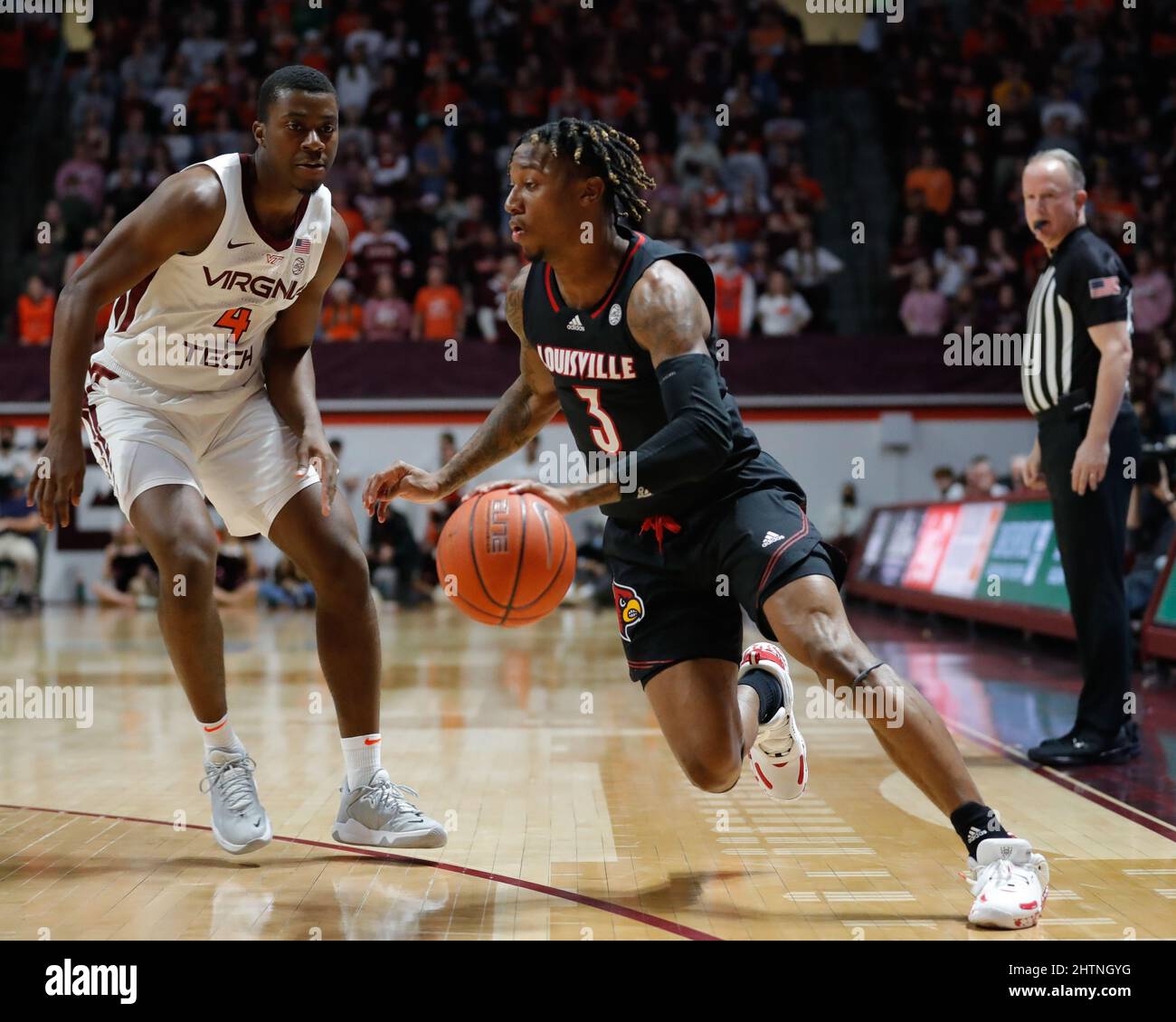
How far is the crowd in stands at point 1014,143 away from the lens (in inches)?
581

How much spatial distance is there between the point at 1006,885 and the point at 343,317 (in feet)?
43.1

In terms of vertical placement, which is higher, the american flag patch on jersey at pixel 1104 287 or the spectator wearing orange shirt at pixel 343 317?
the spectator wearing orange shirt at pixel 343 317

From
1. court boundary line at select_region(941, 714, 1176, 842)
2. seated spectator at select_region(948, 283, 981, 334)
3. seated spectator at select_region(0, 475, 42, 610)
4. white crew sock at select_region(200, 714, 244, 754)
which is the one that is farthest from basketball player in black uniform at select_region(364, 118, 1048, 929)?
seated spectator at select_region(0, 475, 42, 610)

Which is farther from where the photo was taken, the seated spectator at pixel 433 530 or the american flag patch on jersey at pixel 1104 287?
the seated spectator at pixel 433 530

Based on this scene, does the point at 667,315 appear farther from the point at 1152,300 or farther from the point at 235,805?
the point at 1152,300

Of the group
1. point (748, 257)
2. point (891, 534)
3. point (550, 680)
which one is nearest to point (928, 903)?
point (550, 680)

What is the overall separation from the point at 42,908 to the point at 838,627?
6.45ft

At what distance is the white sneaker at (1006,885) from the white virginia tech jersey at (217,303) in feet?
7.85

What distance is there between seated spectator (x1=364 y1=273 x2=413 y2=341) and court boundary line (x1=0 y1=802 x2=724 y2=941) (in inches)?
436

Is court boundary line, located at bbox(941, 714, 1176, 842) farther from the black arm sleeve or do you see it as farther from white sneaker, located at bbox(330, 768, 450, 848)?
white sneaker, located at bbox(330, 768, 450, 848)

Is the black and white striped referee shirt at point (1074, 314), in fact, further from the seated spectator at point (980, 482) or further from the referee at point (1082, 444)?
the seated spectator at point (980, 482)

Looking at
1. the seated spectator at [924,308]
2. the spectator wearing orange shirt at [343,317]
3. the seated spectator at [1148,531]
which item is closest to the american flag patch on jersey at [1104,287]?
the seated spectator at [1148,531]

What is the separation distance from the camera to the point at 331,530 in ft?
12.3
